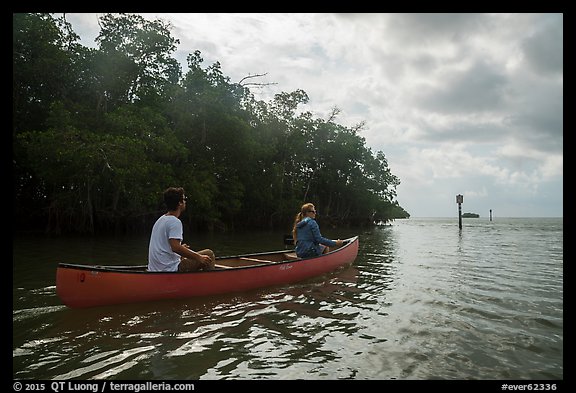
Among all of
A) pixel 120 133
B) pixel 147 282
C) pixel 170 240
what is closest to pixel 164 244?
pixel 170 240

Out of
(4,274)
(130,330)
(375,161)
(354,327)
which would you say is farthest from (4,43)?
(375,161)

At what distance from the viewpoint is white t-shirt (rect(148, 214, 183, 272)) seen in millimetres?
5961

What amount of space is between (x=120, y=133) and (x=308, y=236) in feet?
47.0

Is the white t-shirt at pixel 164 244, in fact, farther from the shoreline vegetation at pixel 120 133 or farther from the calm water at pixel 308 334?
the shoreline vegetation at pixel 120 133

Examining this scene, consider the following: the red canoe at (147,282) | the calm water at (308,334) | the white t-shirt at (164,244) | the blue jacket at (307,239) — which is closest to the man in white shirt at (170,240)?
the white t-shirt at (164,244)

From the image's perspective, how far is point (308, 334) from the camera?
495 cm

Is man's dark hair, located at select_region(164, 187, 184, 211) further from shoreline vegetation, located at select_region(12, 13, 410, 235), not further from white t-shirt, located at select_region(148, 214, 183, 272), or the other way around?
shoreline vegetation, located at select_region(12, 13, 410, 235)

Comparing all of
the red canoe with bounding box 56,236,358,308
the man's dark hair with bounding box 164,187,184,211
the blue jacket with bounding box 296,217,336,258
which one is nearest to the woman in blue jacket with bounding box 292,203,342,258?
the blue jacket with bounding box 296,217,336,258

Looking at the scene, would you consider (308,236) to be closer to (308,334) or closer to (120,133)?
(308,334)

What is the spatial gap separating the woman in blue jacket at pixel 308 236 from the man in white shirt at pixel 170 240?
3.23m

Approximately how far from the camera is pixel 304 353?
427 cm

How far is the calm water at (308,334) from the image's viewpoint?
12.6 ft

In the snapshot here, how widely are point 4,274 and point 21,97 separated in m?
19.1
